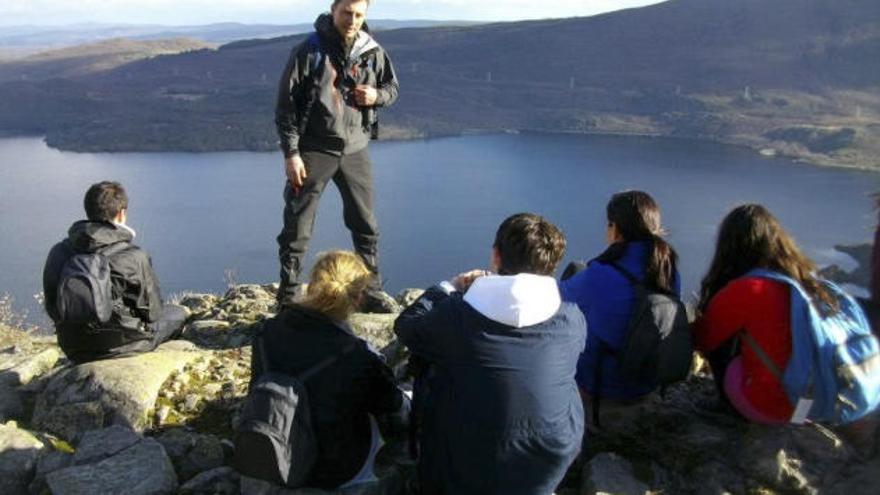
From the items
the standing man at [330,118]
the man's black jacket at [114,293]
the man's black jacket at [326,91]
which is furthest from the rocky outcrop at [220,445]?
the man's black jacket at [326,91]

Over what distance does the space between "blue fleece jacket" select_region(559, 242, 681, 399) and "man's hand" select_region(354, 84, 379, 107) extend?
1.78 metres

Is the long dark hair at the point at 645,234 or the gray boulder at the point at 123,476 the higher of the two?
the long dark hair at the point at 645,234

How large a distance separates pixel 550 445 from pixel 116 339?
228cm

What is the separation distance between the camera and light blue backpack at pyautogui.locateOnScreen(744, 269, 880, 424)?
2705 mm

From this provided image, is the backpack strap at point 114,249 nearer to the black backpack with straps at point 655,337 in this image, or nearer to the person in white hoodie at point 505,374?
the person in white hoodie at point 505,374

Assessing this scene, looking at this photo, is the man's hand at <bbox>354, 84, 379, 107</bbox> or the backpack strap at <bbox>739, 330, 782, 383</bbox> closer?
the backpack strap at <bbox>739, 330, 782, 383</bbox>

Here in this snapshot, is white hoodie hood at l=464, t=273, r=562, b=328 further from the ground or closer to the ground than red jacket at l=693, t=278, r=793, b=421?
further from the ground

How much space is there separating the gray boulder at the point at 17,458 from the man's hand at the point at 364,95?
92.9 inches

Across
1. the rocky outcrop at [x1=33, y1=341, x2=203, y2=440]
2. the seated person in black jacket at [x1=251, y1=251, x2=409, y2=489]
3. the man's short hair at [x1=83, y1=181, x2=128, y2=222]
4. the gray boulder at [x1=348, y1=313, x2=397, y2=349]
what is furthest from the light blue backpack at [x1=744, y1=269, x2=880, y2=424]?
the man's short hair at [x1=83, y1=181, x2=128, y2=222]

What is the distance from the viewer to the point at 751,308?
284 cm

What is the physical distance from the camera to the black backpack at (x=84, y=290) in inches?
133

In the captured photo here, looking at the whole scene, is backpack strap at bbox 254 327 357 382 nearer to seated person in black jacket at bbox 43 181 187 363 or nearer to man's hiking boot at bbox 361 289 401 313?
seated person in black jacket at bbox 43 181 187 363

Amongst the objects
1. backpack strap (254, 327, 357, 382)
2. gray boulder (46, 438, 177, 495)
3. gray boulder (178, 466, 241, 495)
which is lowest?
gray boulder (178, 466, 241, 495)

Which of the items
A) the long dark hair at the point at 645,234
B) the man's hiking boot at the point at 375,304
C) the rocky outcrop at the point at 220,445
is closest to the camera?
the rocky outcrop at the point at 220,445
